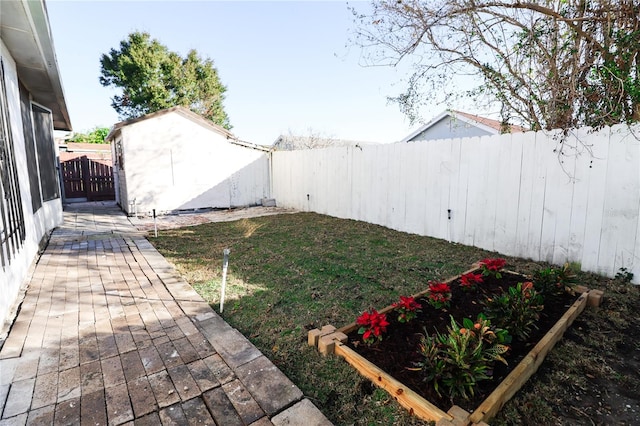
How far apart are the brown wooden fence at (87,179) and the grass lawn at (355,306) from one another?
30.4 ft

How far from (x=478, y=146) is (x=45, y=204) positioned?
8.00 metres

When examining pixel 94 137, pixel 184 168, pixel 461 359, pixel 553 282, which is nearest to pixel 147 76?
pixel 94 137

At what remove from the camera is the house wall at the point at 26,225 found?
276cm

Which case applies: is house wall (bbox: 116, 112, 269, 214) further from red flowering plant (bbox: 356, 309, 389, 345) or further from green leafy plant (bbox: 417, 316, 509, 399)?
green leafy plant (bbox: 417, 316, 509, 399)

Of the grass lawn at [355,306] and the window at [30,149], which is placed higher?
the window at [30,149]

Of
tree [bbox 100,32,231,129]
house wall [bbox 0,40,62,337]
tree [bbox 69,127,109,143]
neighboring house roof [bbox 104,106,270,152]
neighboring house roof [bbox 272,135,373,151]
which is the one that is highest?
tree [bbox 100,32,231,129]

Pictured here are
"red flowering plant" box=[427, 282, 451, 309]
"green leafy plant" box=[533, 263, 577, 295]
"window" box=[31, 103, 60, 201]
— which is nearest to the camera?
"red flowering plant" box=[427, 282, 451, 309]

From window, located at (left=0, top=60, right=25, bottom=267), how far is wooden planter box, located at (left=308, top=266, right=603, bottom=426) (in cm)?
306

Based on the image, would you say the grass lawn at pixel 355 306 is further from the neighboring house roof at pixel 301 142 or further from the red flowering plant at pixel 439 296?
the neighboring house roof at pixel 301 142

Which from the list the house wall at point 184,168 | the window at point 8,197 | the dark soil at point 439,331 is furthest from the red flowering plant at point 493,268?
the house wall at point 184,168

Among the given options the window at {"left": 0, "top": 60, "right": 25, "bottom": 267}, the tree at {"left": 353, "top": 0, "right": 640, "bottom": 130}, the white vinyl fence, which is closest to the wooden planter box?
the white vinyl fence

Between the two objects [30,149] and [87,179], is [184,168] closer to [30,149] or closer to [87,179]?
[30,149]

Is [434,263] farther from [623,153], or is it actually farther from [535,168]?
[623,153]

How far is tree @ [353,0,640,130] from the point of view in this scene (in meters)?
3.64
